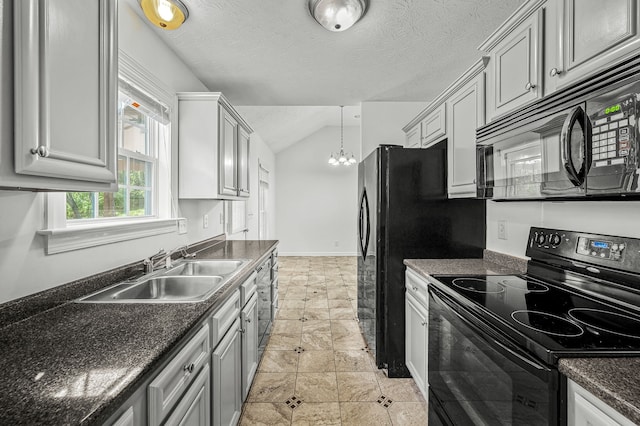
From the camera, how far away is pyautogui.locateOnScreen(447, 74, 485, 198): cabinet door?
5.88ft

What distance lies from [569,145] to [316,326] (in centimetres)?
268

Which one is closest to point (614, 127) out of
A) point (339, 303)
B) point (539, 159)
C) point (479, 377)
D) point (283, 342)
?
point (539, 159)

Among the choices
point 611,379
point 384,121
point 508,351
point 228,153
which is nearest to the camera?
point 611,379

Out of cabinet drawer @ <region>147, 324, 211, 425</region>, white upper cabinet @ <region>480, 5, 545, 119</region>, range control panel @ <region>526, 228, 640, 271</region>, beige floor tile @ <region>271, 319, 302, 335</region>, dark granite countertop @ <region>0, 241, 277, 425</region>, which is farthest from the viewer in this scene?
beige floor tile @ <region>271, 319, 302, 335</region>

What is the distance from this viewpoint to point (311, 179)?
744cm

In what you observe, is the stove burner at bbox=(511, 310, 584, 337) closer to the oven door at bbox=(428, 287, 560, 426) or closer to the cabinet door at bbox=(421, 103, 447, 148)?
the oven door at bbox=(428, 287, 560, 426)

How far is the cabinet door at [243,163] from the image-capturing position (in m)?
2.89

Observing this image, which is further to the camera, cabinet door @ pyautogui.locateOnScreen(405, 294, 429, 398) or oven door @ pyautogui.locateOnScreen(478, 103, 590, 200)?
cabinet door @ pyautogui.locateOnScreen(405, 294, 429, 398)

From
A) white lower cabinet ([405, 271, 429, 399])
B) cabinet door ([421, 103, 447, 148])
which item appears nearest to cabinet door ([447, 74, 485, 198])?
cabinet door ([421, 103, 447, 148])

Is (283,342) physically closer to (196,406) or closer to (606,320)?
(196,406)

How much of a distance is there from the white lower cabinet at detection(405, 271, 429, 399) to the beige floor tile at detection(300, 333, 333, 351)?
32.0 inches

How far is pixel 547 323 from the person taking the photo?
1001 mm

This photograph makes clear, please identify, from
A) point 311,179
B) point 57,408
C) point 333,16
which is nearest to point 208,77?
point 333,16

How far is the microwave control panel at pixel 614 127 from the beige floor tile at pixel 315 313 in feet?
9.48
